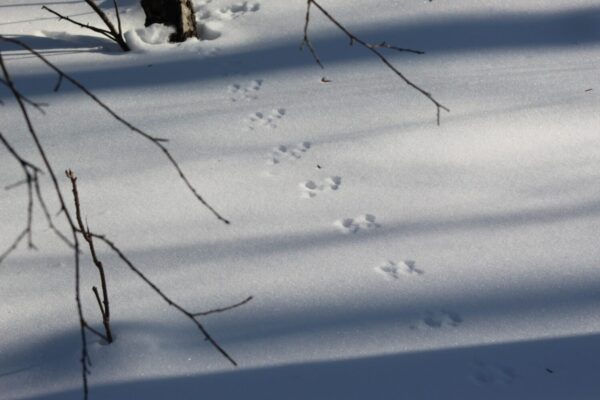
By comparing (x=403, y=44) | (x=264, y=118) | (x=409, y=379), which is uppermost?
(x=403, y=44)

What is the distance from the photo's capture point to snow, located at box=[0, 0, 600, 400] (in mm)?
2098

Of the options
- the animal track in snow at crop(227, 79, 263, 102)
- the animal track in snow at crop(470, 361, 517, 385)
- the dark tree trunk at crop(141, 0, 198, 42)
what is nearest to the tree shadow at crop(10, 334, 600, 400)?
the animal track in snow at crop(470, 361, 517, 385)

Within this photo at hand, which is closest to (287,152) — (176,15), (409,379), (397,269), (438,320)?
(397,269)

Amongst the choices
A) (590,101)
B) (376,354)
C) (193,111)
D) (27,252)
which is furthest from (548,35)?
(27,252)

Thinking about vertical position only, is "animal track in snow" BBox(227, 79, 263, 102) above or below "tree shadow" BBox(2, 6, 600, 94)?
below

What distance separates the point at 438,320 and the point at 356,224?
0.66 m

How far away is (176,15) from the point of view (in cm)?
444

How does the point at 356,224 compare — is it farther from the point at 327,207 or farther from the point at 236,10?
the point at 236,10

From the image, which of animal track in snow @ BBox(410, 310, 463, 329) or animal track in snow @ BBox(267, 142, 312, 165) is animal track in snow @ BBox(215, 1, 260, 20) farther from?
animal track in snow @ BBox(410, 310, 463, 329)

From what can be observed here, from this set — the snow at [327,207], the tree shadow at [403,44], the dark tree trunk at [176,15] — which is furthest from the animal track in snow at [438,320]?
the dark tree trunk at [176,15]

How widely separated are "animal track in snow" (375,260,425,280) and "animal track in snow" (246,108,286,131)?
4.14ft

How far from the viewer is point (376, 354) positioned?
2.12 m

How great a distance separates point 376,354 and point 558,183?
4.29 ft

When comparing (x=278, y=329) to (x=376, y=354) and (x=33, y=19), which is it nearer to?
(x=376, y=354)
